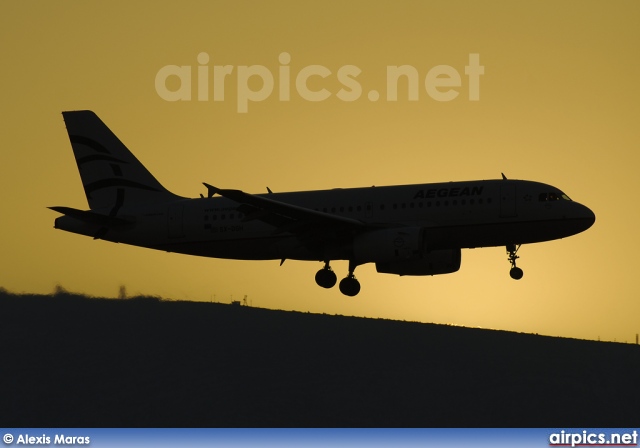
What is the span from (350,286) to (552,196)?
10325 millimetres

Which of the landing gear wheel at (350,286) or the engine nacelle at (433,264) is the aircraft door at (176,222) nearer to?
the landing gear wheel at (350,286)

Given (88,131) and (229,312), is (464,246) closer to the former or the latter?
(88,131)

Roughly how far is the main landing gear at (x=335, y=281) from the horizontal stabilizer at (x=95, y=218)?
10.1 m

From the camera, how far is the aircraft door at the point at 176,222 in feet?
222

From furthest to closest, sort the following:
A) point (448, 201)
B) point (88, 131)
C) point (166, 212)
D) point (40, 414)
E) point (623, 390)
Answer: point (623, 390)
point (40, 414)
point (88, 131)
point (166, 212)
point (448, 201)

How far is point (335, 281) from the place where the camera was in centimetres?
6662

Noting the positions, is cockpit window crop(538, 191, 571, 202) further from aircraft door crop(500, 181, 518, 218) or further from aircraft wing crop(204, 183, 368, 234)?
aircraft wing crop(204, 183, 368, 234)

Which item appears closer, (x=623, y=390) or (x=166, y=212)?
(x=166, y=212)

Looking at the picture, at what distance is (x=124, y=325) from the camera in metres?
98.6

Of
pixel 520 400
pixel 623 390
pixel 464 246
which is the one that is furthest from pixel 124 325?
pixel 464 246

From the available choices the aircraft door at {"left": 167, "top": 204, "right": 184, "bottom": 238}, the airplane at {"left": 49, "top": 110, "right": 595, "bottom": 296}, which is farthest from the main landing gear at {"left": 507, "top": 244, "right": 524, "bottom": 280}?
the aircraft door at {"left": 167, "top": 204, "right": 184, "bottom": 238}

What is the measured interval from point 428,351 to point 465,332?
418 centimetres

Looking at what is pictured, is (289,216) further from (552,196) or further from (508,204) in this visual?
(552,196)

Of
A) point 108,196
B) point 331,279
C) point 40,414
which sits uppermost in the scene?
point 108,196
